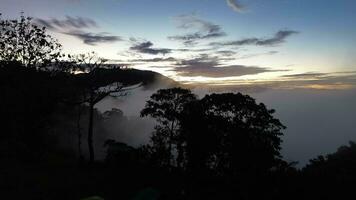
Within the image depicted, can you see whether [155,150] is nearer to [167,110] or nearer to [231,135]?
[167,110]

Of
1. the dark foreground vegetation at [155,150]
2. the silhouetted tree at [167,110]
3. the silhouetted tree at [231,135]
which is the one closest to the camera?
the dark foreground vegetation at [155,150]

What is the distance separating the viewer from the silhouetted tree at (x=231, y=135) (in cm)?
3070

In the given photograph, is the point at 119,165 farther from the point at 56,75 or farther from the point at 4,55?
the point at 4,55

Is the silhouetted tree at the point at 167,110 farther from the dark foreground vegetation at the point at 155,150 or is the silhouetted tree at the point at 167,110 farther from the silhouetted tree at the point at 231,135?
the silhouetted tree at the point at 231,135

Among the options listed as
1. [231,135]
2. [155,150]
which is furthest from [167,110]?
[231,135]

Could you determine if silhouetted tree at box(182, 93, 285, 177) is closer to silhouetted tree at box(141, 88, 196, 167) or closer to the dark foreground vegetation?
the dark foreground vegetation

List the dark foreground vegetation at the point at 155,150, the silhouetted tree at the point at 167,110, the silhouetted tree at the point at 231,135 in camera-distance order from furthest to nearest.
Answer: the silhouetted tree at the point at 167,110
the silhouetted tree at the point at 231,135
the dark foreground vegetation at the point at 155,150

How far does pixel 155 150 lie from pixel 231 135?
8.17 metres

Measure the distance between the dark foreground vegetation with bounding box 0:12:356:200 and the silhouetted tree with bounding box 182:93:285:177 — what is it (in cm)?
8

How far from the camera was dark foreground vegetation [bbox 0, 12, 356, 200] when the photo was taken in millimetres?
25422

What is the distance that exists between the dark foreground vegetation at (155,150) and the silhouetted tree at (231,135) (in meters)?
0.08

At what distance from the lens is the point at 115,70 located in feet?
129

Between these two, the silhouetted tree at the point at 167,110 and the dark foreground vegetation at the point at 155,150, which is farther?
the silhouetted tree at the point at 167,110

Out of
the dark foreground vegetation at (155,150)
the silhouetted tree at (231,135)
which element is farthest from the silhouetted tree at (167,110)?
the silhouetted tree at (231,135)
